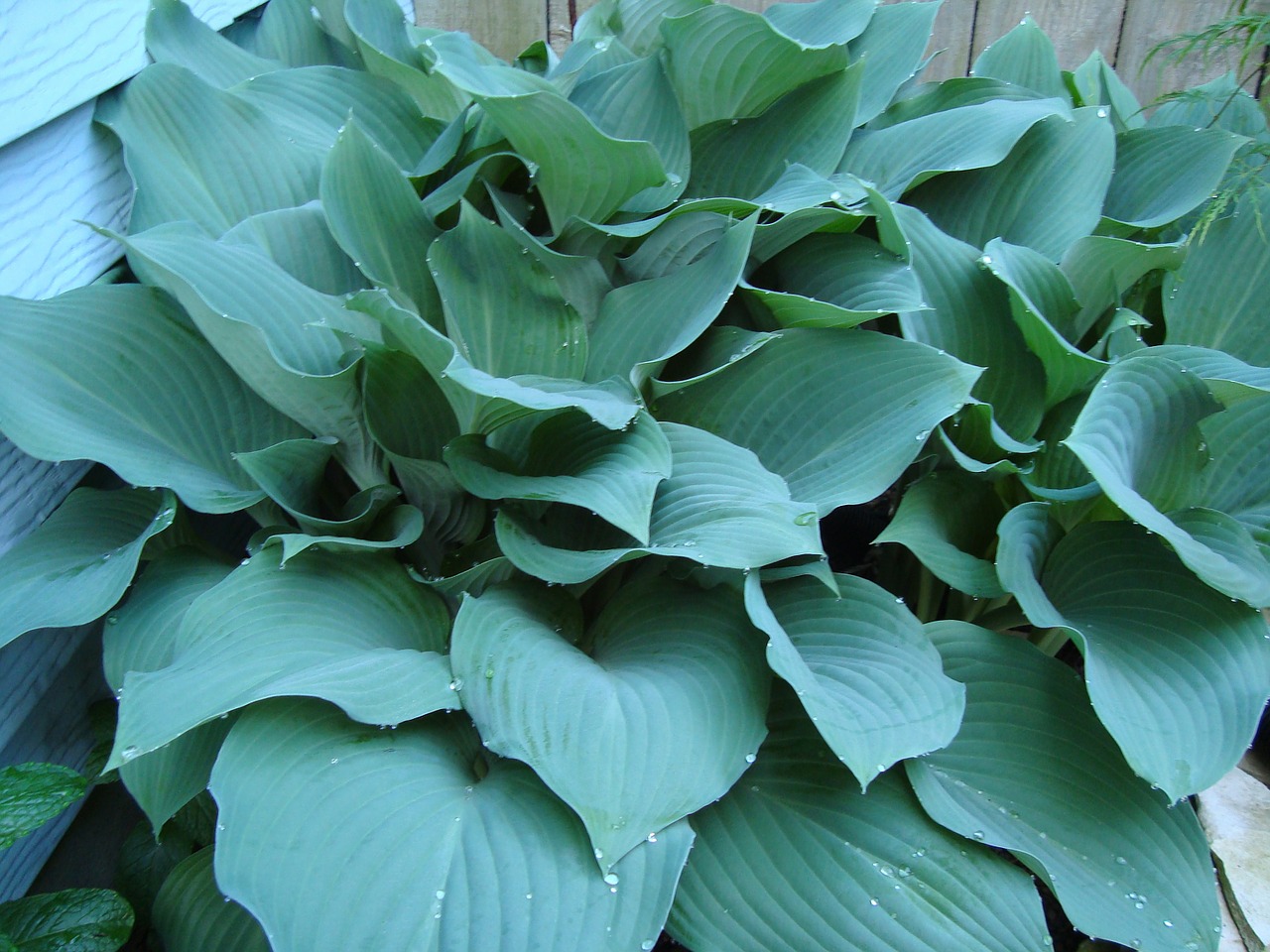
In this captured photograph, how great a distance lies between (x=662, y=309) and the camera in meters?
1.23

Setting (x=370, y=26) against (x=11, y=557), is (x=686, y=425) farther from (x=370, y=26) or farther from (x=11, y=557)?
(x=370, y=26)

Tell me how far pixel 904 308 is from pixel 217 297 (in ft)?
2.81

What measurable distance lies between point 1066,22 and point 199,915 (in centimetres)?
246

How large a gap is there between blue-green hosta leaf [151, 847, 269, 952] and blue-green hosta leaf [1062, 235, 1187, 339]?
1.37m

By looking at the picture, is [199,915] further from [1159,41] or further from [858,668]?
[1159,41]

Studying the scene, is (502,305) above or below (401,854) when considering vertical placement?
above

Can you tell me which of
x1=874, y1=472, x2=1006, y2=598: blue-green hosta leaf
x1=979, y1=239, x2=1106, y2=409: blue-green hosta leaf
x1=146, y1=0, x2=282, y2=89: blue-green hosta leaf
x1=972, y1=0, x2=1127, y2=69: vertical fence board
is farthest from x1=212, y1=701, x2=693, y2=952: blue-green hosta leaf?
x1=972, y1=0, x2=1127, y2=69: vertical fence board

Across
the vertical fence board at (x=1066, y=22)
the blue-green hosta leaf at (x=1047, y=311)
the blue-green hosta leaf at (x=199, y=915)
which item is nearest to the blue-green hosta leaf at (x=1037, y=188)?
the blue-green hosta leaf at (x=1047, y=311)

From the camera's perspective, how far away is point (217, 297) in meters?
1.06

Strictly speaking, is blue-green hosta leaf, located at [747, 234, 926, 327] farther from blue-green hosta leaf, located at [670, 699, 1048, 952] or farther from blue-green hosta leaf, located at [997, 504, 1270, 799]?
blue-green hosta leaf, located at [670, 699, 1048, 952]

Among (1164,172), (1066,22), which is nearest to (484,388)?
(1164,172)

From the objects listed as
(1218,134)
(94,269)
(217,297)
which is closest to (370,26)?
(94,269)

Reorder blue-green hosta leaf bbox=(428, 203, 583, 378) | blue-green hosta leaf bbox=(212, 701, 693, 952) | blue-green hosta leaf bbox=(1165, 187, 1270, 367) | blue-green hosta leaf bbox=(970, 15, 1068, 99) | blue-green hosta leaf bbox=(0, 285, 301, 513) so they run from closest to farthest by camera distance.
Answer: blue-green hosta leaf bbox=(212, 701, 693, 952) → blue-green hosta leaf bbox=(0, 285, 301, 513) → blue-green hosta leaf bbox=(428, 203, 583, 378) → blue-green hosta leaf bbox=(1165, 187, 1270, 367) → blue-green hosta leaf bbox=(970, 15, 1068, 99)

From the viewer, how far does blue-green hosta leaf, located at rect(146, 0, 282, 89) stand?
52.9 inches
